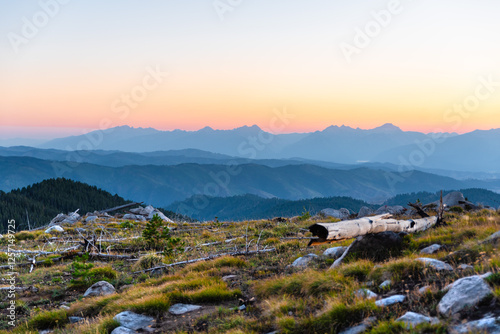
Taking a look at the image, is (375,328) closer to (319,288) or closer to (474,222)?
(319,288)

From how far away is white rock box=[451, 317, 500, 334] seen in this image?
4980 millimetres

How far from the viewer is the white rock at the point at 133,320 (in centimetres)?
827

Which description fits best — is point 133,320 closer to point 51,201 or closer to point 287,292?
point 287,292

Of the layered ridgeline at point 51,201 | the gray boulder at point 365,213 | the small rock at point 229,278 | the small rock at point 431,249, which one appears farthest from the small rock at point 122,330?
the layered ridgeline at point 51,201

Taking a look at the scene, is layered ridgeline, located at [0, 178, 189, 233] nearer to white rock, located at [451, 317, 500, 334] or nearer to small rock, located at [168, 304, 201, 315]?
small rock, located at [168, 304, 201, 315]

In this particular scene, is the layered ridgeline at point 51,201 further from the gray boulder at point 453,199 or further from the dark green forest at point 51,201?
the gray boulder at point 453,199

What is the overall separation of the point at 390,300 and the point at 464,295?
1.34 m

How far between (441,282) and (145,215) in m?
41.8

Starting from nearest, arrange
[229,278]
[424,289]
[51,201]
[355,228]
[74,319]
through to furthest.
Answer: [424,289], [74,319], [355,228], [229,278], [51,201]

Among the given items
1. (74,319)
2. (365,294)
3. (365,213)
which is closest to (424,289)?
(365,294)

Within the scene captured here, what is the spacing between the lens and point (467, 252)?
8.95 metres

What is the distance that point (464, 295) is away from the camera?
5.98 meters

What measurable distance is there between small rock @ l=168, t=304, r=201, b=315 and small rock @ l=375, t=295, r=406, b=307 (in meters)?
4.98

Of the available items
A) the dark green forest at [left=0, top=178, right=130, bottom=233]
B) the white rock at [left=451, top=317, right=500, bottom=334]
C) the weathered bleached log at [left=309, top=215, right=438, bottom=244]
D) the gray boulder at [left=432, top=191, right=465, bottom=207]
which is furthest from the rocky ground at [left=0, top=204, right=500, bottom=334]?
the dark green forest at [left=0, top=178, right=130, bottom=233]
